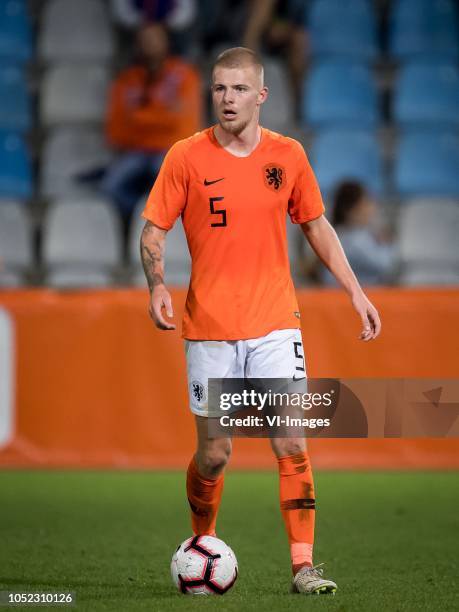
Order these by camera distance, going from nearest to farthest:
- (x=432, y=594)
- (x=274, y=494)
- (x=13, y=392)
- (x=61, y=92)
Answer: (x=432, y=594), (x=274, y=494), (x=13, y=392), (x=61, y=92)

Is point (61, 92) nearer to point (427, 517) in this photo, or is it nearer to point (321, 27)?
point (321, 27)

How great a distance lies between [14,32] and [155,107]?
86.2 inches

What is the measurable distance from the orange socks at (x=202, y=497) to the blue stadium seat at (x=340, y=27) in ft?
26.5

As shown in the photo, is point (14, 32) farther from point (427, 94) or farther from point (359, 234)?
point (359, 234)

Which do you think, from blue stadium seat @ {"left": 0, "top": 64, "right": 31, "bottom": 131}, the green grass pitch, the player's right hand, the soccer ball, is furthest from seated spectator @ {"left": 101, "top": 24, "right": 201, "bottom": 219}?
the soccer ball

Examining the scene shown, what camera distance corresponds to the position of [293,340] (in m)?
4.78

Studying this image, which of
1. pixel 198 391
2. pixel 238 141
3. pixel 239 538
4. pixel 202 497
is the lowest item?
pixel 239 538

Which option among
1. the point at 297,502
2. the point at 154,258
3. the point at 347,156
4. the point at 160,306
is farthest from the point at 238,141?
the point at 347,156

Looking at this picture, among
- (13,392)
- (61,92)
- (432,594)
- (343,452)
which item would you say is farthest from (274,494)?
(61,92)

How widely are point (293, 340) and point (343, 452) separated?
14.1 feet

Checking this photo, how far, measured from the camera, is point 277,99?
1181 cm

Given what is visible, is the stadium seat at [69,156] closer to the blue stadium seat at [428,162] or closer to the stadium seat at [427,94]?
the blue stadium seat at [428,162]

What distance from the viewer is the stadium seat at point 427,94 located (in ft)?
39.7

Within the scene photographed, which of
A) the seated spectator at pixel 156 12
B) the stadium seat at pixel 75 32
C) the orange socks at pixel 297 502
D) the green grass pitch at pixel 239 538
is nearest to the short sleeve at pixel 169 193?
the orange socks at pixel 297 502
